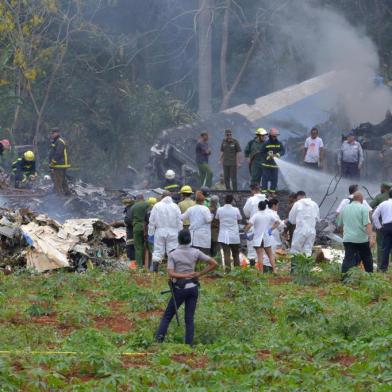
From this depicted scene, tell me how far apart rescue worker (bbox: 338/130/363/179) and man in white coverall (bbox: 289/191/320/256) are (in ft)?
22.8

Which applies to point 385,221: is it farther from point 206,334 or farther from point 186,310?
point 186,310

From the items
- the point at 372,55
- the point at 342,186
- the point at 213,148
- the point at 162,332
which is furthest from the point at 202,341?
the point at 372,55

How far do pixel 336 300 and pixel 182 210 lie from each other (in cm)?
455

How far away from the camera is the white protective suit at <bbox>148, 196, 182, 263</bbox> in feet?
63.3

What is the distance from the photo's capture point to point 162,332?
13648mm

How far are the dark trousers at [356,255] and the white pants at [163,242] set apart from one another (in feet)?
9.52

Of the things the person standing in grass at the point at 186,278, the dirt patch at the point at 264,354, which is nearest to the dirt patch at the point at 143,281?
the person standing in grass at the point at 186,278

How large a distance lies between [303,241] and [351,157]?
7.20m

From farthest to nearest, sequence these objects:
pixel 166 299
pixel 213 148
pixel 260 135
A: pixel 213 148 < pixel 260 135 < pixel 166 299

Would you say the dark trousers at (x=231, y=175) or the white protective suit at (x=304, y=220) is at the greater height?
the dark trousers at (x=231, y=175)

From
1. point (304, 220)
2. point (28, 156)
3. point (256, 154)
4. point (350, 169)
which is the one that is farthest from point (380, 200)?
point (28, 156)

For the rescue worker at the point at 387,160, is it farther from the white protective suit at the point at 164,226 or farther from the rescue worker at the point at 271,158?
the white protective suit at the point at 164,226

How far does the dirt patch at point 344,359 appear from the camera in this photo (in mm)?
12733

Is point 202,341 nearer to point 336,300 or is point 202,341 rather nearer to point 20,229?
point 336,300
